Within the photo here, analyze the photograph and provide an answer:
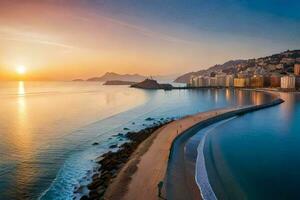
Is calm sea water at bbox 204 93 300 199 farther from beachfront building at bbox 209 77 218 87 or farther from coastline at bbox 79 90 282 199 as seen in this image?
beachfront building at bbox 209 77 218 87

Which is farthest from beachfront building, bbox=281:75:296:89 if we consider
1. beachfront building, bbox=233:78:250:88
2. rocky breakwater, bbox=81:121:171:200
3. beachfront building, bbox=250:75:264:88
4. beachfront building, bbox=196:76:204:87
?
rocky breakwater, bbox=81:121:171:200

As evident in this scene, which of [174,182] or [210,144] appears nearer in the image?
[174,182]

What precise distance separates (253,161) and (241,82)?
131m

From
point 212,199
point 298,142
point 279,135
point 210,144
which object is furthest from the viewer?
point 279,135

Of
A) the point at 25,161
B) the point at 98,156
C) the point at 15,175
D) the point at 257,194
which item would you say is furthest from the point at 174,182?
the point at 25,161

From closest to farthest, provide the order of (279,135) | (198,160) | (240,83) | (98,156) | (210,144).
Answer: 1. (198,160)
2. (98,156)
3. (210,144)
4. (279,135)
5. (240,83)

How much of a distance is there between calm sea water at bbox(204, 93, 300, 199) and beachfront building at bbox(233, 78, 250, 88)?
4396 inches

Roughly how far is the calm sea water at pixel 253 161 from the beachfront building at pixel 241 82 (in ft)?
366

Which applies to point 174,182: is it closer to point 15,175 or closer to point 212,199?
point 212,199

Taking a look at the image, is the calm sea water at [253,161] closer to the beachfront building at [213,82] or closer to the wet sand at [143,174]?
the wet sand at [143,174]

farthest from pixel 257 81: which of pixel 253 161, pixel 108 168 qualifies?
pixel 108 168

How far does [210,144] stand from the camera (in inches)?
834

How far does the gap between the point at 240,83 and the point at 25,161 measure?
137m

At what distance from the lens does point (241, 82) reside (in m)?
140
